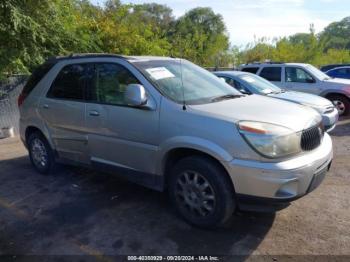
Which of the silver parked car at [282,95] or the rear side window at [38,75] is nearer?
the rear side window at [38,75]

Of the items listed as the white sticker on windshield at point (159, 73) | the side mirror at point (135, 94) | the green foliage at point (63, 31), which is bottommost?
the side mirror at point (135, 94)

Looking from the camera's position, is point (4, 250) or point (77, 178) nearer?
point (4, 250)

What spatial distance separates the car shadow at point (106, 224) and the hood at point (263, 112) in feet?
3.81

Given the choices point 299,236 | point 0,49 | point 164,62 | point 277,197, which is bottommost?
point 299,236

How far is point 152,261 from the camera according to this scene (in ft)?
10.8

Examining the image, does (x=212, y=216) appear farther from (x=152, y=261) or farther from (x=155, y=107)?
(x=155, y=107)

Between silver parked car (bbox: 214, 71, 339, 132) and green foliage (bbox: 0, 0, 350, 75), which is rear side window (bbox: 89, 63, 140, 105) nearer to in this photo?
green foliage (bbox: 0, 0, 350, 75)

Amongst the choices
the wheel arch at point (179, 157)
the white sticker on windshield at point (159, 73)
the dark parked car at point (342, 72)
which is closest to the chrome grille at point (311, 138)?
the wheel arch at point (179, 157)

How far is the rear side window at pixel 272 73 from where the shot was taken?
11.2m

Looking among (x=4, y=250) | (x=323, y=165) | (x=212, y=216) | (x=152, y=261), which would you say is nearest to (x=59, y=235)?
(x=4, y=250)

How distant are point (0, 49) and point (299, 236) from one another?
25.8 feet

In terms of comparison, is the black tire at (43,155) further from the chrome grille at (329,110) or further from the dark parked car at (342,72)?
the dark parked car at (342,72)

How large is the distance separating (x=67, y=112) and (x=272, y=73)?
796 cm

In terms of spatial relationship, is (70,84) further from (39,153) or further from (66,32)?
(66,32)
